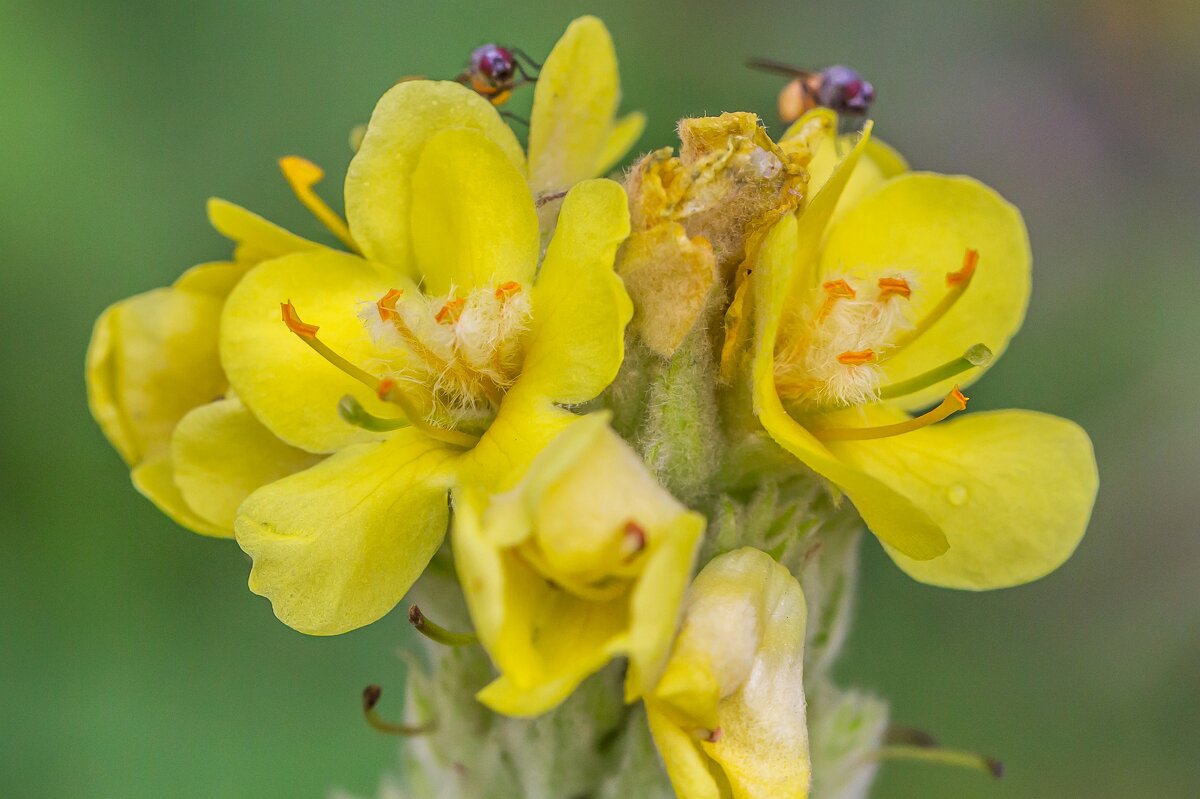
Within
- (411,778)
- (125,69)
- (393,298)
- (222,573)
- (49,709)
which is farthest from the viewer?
(125,69)

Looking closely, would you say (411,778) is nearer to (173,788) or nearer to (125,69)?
(173,788)

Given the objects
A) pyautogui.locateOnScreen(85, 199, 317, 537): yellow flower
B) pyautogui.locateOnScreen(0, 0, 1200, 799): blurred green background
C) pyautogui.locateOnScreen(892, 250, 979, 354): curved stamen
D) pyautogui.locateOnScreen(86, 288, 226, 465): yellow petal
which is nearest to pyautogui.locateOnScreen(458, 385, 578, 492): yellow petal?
pyautogui.locateOnScreen(85, 199, 317, 537): yellow flower

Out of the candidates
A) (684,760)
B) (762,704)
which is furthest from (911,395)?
(684,760)

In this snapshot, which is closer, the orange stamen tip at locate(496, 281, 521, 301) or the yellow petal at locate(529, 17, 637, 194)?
the orange stamen tip at locate(496, 281, 521, 301)

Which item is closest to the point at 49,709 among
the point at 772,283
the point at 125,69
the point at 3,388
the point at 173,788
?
the point at 173,788

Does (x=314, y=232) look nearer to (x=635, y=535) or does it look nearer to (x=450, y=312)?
(x=450, y=312)

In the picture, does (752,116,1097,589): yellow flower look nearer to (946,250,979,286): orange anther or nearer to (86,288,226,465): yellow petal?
(946,250,979,286): orange anther

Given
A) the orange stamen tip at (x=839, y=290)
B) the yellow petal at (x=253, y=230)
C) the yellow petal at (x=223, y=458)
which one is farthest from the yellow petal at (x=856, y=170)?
the yellow petal at (x=223, y=458)
